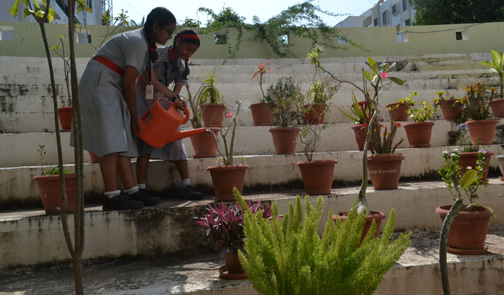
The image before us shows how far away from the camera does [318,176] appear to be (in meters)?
3.13

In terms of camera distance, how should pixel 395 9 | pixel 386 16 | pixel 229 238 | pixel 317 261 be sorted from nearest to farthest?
1. pixel 317 261
2. pixel 229 238
3. pixel 395 9
4. pixel 386 16

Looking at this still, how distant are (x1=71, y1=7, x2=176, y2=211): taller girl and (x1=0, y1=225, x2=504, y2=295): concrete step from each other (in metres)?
0.46

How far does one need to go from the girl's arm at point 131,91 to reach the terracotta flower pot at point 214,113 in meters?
1.27

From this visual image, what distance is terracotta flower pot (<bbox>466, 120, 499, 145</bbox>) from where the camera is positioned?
4090 mm

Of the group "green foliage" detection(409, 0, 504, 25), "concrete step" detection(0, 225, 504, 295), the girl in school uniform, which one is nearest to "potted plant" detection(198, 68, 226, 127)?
the girl in school uniform

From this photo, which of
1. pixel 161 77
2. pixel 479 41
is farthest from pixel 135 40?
pixel 479 41

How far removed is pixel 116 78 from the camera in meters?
2.84

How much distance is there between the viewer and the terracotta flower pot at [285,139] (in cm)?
375

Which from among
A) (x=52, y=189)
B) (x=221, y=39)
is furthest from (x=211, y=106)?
(x=221, y=39)

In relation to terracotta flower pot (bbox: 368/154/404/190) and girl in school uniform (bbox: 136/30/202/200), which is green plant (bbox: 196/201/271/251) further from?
terracotta flower pot (bbox: 368/154/404/190)

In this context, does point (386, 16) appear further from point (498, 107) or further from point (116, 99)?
point (116, 99)

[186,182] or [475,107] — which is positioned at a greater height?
[475,107]

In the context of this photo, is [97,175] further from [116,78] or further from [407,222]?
[407,222]

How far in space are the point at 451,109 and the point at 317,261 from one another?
3.93 m
